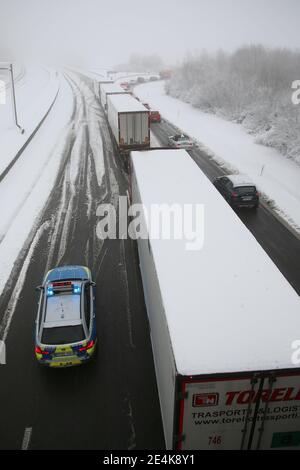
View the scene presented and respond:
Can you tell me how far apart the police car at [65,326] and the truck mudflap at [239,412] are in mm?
3819

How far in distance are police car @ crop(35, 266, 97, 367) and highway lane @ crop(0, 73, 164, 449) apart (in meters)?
0.74

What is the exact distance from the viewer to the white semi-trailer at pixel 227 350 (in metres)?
6.05

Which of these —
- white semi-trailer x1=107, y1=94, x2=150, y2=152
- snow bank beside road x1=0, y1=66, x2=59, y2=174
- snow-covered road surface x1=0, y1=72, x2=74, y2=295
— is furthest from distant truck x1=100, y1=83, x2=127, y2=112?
white semi-trailer x1=107, y1=94, x2=150, y2=152

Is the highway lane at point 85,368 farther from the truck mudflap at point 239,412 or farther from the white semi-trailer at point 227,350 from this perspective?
the truck mudflap at point 239,412

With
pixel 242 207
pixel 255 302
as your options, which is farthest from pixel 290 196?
pixel 255 302

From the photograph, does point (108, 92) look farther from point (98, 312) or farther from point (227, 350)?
point (227, 350)

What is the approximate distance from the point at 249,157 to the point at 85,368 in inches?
852

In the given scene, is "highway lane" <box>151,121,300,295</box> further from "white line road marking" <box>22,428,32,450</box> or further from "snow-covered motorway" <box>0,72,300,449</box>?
"white line road marking" <box>22,428,32,450</box>

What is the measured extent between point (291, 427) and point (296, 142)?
23066 millimetres

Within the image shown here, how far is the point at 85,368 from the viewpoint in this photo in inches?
397

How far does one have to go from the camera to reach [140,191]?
502 inches

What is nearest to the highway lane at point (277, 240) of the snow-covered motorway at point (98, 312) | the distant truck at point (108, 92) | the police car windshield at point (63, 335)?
the snow-covered motorway at point (98, 312)

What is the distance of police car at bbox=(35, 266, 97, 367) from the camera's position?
30.7ft
